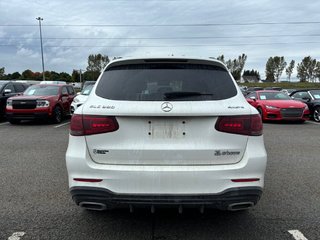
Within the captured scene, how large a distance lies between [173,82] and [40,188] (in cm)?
285

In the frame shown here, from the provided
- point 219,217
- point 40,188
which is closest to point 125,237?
point 219,217

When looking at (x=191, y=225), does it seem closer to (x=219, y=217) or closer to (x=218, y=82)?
(x=219, y=217)

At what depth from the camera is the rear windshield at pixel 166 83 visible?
321cm

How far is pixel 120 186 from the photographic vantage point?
304 cm

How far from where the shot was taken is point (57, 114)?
13.5 meters

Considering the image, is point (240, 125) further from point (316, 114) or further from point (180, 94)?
point (316, 114)

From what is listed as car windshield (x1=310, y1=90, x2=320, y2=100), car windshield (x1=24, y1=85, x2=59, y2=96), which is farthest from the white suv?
car windshield (x1=310, y1=90, x2=320, y2=100)

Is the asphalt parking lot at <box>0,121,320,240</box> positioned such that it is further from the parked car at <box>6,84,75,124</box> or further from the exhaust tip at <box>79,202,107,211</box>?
the parked car at <box>6,84,75,124</box>

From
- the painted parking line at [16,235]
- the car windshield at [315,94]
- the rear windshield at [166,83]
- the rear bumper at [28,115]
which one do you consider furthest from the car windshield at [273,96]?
the painted parking line at [16,235]

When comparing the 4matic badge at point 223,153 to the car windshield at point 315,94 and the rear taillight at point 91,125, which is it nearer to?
the rear taillight at point 91,125

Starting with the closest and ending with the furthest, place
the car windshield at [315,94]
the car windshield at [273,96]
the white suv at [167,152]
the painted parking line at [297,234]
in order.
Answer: the white suv at [167,152], the painted parking line at [297,234], the car windshield at [273,96], the car windshield at [315,94]

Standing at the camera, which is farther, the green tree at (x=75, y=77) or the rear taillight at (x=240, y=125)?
the green tree at (x=75, y=77)

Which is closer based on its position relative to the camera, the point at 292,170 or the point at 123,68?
the point at 123,68

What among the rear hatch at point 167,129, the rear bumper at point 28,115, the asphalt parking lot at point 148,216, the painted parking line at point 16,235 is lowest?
the rear bumper at point 28,115
